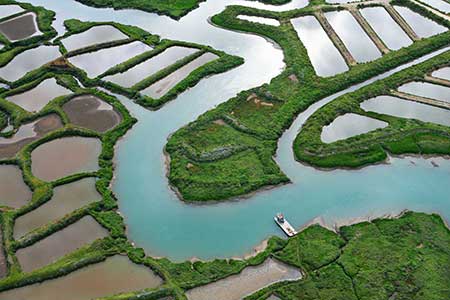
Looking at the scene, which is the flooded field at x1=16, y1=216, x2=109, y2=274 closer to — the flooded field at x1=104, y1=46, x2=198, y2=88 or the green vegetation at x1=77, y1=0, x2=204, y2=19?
the flooded field at x1=104, y1=46, x2=198, y2=88

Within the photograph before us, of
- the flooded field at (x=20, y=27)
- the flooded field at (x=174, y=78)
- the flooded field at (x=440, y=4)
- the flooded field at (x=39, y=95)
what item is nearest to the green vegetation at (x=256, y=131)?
the flooded field at (x=174, y=78)

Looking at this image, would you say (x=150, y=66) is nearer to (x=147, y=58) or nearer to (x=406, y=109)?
(x=147, y=58)

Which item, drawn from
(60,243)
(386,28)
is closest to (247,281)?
(60,243)

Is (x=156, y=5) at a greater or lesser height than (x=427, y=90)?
greater

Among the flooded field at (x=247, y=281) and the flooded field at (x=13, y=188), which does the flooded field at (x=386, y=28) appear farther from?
the flooded field at (x=13, y=188)

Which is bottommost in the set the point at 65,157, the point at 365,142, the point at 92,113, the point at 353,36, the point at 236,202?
the point at 236,202

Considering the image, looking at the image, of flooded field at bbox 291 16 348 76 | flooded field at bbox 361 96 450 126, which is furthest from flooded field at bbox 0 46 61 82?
flooded field at bbox 361 96 450 126

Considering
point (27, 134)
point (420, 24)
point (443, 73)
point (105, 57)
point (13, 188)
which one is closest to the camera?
point (13, 188)
